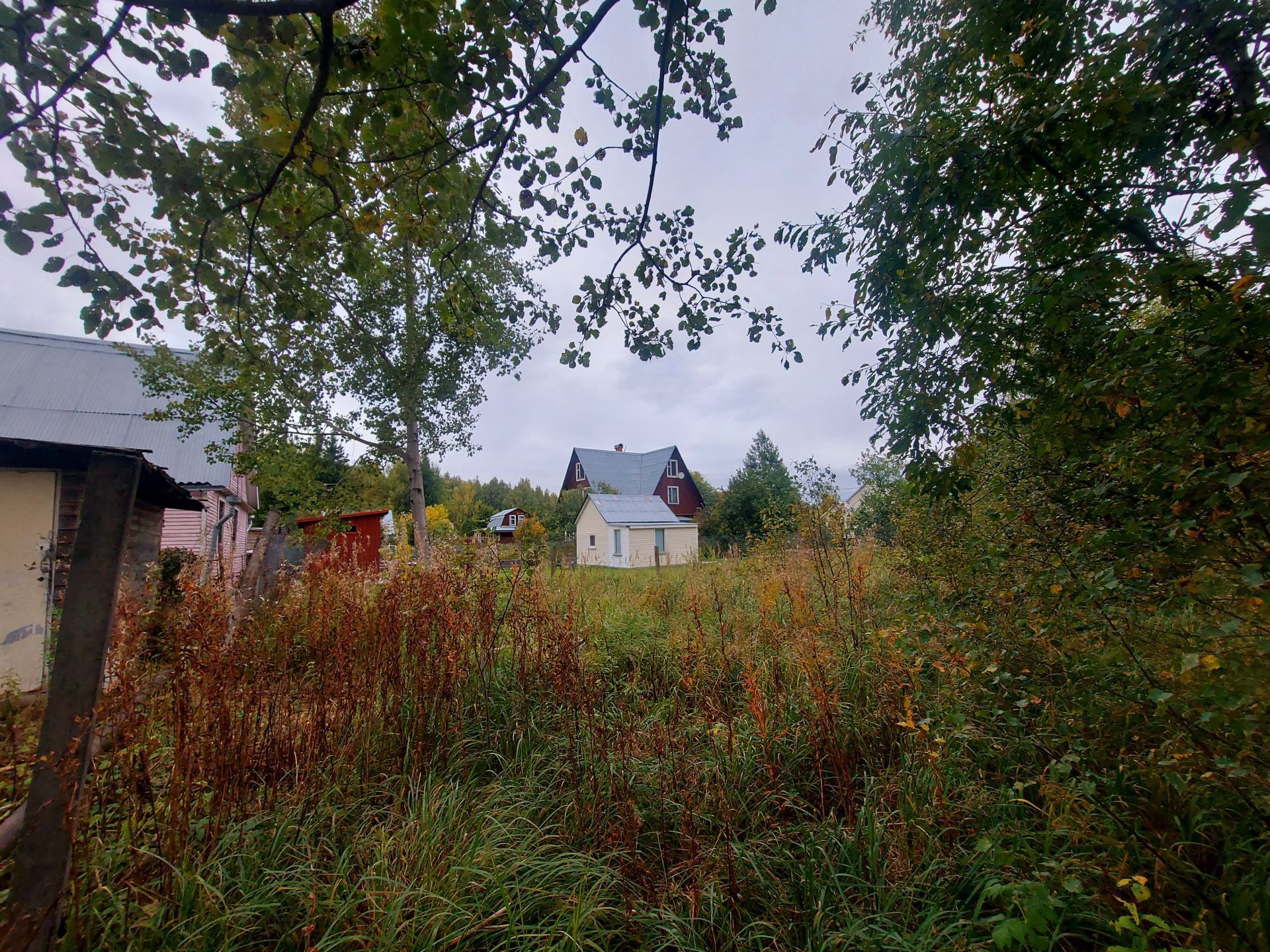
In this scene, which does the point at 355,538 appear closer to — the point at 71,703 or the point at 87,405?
the point at 87,405

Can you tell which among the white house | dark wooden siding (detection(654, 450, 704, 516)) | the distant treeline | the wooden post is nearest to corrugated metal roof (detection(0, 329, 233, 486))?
the distant treeline

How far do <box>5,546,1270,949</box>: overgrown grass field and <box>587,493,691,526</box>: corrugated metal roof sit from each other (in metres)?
19.1

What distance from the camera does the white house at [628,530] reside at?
72.7ft

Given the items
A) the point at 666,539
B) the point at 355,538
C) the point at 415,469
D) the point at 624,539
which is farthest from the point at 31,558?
the point at 666,539

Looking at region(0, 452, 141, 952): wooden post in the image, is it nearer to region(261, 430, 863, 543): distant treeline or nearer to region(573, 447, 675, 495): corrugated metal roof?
region(261, 430, 863, 543): distant treeline

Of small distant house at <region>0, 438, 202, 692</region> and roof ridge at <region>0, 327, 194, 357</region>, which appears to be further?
roof ridge at <region>0, 327, 194, 357</region>

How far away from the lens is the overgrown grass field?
161 centimetres

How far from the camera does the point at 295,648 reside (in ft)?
13.1

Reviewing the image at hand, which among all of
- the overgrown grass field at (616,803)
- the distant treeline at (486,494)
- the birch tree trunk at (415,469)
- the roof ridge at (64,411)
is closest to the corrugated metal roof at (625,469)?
the distant treeline at (486,494)

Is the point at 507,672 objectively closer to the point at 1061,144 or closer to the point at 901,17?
the point at 1061,144

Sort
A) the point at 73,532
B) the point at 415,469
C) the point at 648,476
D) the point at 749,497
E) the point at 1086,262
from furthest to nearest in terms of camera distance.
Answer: the point at 648,476
the point at 749,497
the point at 415,469
the point at 73,532
the point at 1086,262

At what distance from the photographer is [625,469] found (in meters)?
30.5

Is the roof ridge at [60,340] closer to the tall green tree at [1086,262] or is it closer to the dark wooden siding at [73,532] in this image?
the dark wooden siding at [73,532]

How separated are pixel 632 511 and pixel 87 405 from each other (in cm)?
1773
